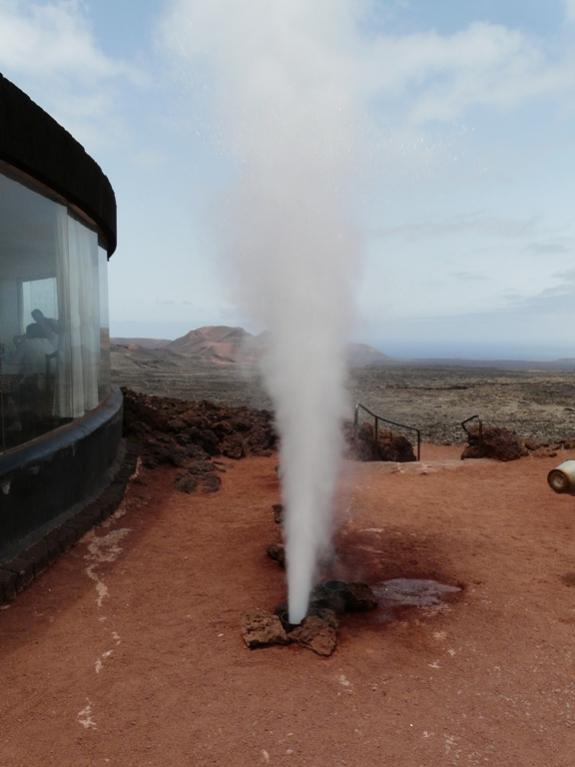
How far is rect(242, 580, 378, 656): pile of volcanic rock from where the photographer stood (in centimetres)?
488

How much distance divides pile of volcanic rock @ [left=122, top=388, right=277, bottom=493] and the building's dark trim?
4.69 metres

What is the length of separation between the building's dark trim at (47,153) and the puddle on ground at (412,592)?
6332 mm

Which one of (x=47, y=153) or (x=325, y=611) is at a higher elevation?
(x=47, y=153)

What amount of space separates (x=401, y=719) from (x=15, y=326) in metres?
6.14

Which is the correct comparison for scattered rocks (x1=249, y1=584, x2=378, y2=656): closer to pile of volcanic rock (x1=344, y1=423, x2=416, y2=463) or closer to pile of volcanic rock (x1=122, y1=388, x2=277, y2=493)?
pile of volcanic rock (x1=122, y1=388, x2=277, y2=493)

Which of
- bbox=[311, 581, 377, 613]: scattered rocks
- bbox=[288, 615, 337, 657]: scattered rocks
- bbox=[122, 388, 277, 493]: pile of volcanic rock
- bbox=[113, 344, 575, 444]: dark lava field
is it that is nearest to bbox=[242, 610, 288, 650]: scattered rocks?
bbox=[288, 615, 337, 657]: scattered rocks

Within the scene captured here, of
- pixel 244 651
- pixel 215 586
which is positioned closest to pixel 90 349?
pixel 215 586

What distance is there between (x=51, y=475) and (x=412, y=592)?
4595 millimetres

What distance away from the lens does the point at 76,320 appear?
30.7 feet

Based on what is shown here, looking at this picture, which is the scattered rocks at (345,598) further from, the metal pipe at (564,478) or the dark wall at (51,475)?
the metal pipe at (564,478)

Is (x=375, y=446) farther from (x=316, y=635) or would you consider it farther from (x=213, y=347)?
(x=213, y=347)

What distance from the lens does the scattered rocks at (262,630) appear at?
487cm

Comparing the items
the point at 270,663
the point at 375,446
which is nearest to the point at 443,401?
the point at 375,446

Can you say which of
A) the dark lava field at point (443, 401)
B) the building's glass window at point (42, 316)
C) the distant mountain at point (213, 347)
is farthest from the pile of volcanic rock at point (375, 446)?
the distant mountain at point (213, 347)
